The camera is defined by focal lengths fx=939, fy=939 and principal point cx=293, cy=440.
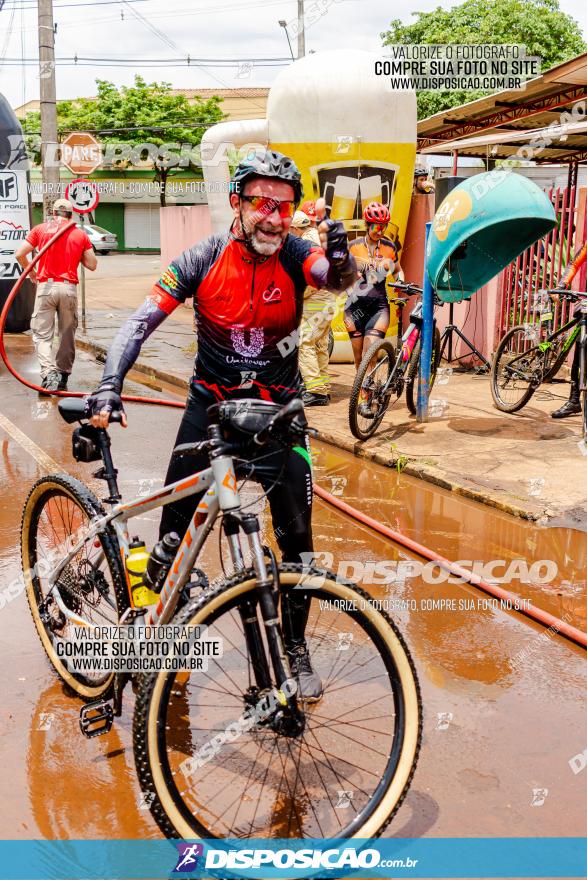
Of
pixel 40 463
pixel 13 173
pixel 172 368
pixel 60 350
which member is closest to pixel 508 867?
pixel 40 463

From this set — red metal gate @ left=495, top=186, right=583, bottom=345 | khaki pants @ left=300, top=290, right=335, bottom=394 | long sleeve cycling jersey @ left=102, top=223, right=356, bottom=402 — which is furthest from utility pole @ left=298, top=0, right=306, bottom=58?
long sleeve cycling jersey @ left=102, top=223, right=356, bottom=402

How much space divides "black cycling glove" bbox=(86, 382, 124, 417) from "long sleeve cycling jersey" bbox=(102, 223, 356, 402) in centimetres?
15

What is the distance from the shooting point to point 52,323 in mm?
11484

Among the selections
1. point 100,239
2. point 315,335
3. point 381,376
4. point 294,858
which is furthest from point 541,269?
point 100,239

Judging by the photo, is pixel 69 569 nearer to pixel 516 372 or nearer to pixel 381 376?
pixel 381 376

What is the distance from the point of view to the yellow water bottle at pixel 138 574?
3.47 metres

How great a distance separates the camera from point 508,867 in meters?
3.00

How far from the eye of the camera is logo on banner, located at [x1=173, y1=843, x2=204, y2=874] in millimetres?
2871

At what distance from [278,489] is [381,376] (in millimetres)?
4844

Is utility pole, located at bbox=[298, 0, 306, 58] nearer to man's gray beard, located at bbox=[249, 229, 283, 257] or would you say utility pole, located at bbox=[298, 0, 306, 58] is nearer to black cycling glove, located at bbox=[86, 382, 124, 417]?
man's gray beard, located at bbox=[249, 229, 283, 257]

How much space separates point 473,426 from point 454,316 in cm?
413

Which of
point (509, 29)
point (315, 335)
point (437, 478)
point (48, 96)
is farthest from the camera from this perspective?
point (509, 29)

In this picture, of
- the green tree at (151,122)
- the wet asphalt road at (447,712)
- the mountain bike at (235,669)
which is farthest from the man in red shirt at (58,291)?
the green tree at (151,122)

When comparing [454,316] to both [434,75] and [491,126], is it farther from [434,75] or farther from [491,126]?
[491,126]
